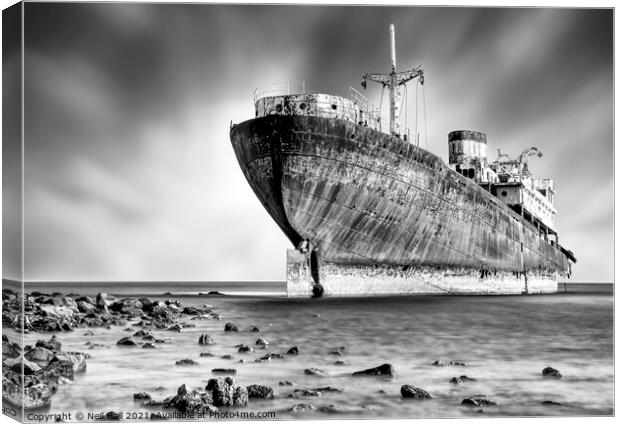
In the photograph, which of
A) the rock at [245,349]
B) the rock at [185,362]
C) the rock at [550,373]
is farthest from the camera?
the rock at [245,349]

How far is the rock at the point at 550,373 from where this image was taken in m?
10.1

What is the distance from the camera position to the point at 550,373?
401 inches

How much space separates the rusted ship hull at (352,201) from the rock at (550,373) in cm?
1274

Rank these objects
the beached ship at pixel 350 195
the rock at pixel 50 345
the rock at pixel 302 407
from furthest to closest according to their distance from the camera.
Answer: the beached ship at pixel 350 195 < the rock at pixel 50 345 < the rock at pixel 302 407

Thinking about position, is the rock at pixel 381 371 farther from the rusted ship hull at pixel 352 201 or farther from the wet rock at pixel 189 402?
the rusted ship hull at pixel 352 201

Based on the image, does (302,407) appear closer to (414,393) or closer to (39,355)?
(414,393)

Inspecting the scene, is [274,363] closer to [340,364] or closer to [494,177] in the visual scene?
[340,364]

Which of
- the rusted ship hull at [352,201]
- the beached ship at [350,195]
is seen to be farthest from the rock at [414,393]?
the rusted ship hull at [352,201]

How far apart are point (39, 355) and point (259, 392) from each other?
3466 millimetres

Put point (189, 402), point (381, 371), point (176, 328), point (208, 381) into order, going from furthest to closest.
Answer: point (176, 328), point (381, 371), point (208, 381), point (189, 402)

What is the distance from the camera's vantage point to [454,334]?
14.3 m

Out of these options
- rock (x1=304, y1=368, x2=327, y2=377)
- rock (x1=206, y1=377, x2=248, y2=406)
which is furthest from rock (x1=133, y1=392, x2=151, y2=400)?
rock (x1=304, y1=368, x2=327, y2=377)

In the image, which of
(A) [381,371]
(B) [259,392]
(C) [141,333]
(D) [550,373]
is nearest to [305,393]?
Result: (B) [259,392]

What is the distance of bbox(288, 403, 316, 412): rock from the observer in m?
8.77
